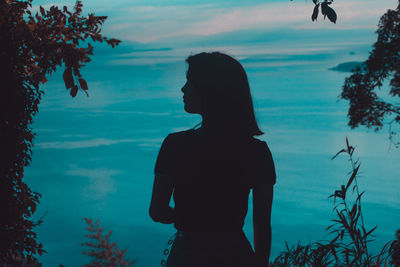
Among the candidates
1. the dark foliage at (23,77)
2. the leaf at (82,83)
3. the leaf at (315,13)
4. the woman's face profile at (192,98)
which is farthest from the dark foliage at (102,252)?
the woman's face profile at (192,98)

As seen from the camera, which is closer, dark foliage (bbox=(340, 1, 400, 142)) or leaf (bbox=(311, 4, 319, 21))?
leaf (bbox=(311, 4, 319, 21))

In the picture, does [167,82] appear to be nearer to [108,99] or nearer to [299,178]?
[108,99]

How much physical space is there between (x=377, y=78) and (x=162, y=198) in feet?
25.8

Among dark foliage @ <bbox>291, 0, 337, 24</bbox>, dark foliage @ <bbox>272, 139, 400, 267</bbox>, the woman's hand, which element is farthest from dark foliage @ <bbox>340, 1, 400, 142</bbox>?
the woman's hand

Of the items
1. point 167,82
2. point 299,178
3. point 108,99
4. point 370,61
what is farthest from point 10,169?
point 167,82

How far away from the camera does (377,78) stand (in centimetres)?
847

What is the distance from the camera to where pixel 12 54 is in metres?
3.00

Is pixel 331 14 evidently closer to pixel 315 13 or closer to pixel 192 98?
pixel 315 13

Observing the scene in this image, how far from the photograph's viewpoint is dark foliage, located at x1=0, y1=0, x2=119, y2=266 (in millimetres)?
2977

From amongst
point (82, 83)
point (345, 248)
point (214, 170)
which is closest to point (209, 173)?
point (214, 170)

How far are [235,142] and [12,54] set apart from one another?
2.10 metres

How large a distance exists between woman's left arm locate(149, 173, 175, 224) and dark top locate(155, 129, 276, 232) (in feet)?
0.06

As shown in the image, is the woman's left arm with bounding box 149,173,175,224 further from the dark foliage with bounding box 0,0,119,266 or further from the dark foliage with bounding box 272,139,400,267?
the dark foliage with bounding box 272,139,400,267

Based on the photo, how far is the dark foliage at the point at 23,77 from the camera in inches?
117
